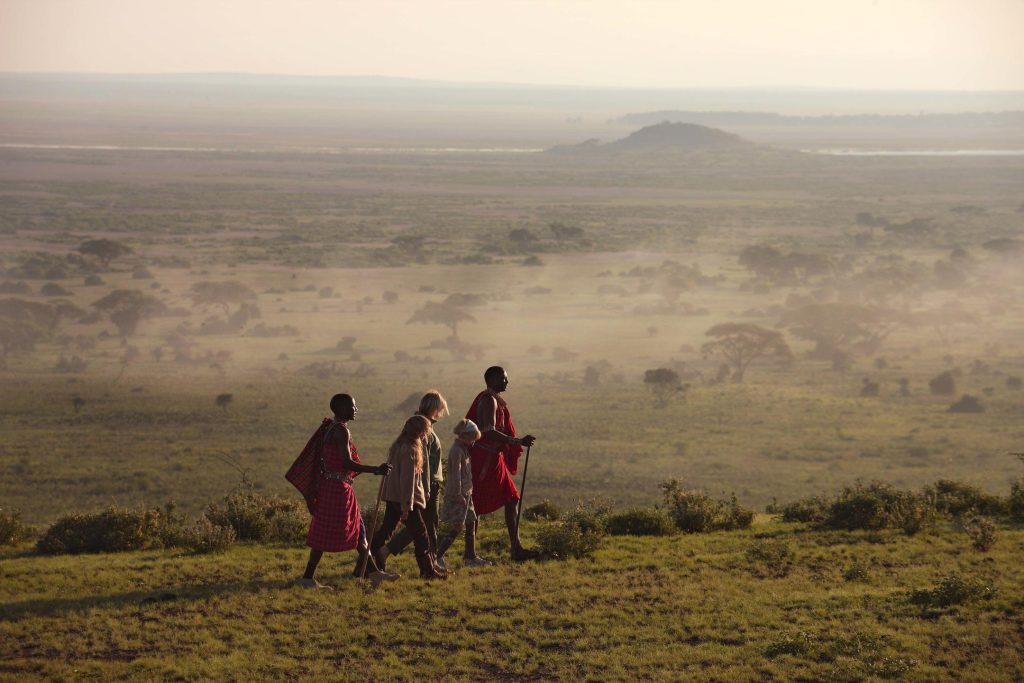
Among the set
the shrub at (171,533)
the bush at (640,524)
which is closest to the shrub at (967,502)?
the bush at (640,524)

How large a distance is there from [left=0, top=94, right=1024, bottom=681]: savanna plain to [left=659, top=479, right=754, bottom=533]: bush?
2.2 inches

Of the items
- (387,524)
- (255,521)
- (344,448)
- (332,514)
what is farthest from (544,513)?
(344,448)

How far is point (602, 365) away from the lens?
47.5 meters

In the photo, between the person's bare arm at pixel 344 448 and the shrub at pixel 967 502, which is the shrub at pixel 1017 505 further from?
the person's bare arm at pixel 344 448

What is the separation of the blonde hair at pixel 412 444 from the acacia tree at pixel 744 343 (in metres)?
37.7

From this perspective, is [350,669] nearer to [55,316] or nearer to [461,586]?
[461,586]

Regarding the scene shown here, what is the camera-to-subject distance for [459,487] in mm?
10594

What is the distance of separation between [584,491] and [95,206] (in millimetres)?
100890

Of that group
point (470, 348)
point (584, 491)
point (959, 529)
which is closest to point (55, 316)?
point (470, 348)

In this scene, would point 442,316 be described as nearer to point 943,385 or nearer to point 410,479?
point 943,385

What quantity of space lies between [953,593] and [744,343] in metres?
38.6

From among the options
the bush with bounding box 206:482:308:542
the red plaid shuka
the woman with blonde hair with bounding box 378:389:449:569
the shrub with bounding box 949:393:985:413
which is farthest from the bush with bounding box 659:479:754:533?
the shrub with bounding box 949:393:985:413

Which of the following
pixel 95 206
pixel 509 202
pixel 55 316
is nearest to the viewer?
pixel 55 316

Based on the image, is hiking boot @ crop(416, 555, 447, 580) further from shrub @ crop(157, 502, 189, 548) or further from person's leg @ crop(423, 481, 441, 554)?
shrub @ crop(157, 502, 189, 548)
